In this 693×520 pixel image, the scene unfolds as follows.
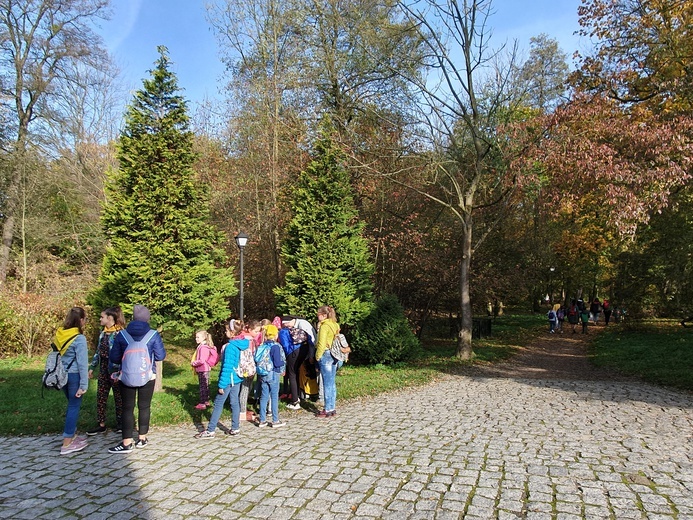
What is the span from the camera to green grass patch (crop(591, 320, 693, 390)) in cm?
1162

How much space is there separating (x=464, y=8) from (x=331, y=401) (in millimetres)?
13003

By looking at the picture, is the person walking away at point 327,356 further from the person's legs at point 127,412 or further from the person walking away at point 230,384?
the person's legs at point 127,412

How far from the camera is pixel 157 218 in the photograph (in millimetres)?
9828

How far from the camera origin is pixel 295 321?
8.26 m

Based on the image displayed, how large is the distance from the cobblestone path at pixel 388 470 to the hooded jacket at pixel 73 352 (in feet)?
3.24

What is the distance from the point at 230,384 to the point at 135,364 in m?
1.29

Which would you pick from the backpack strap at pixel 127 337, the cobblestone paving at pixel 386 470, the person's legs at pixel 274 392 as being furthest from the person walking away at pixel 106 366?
the person's legs at pixel 274 392

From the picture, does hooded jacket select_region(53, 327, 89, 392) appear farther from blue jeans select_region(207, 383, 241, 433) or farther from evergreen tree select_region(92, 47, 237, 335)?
A: evergreen tree select_region(92, 47, 237, 335)

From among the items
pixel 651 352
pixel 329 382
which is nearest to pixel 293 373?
pixel 329 382

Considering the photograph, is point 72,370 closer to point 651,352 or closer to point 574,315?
point 651,352

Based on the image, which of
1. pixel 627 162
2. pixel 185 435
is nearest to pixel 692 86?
pixel 627 162

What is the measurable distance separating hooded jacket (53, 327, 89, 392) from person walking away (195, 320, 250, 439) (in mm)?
1630

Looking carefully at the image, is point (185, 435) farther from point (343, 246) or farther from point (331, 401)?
point (343, 246)

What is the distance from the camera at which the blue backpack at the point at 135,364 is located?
18.7ft
